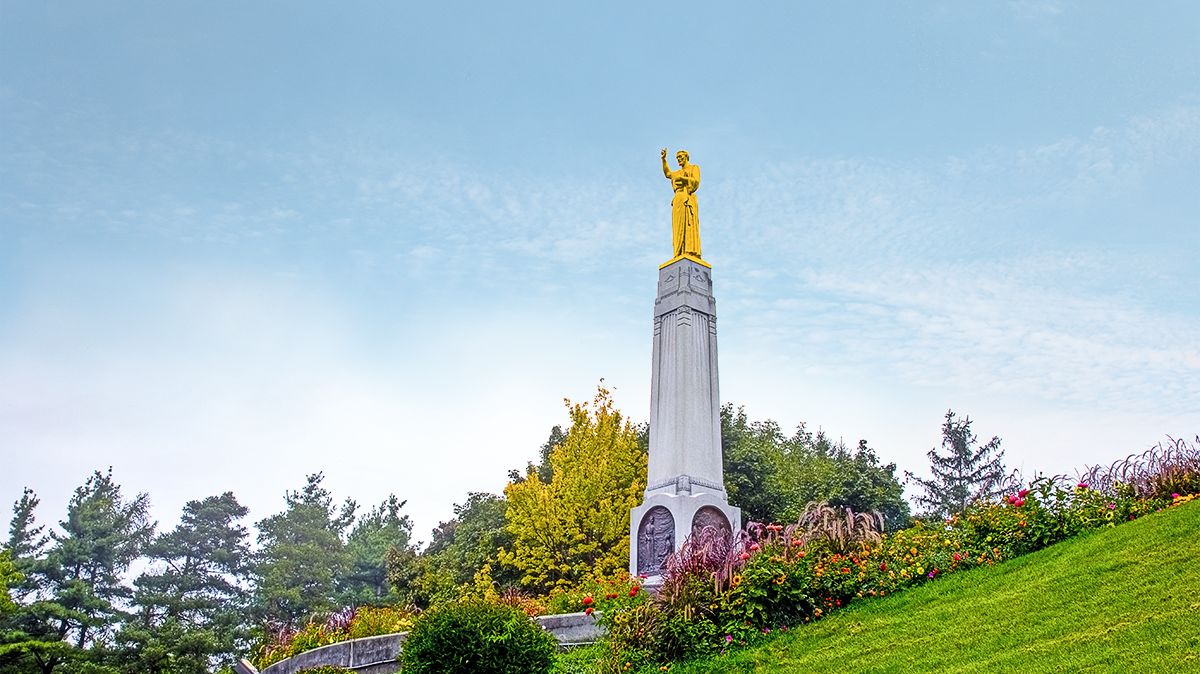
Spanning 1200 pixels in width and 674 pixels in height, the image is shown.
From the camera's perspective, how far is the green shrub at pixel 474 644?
891cm

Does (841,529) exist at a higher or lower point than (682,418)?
lower

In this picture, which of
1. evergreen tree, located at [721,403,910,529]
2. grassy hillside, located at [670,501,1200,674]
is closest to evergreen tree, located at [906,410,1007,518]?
evergreen tree, located at [721,403,910,529]

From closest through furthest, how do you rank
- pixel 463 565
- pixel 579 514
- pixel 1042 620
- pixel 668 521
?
pixel 1042 620, pixel 668 521, pixel 579 514, pixel 463 565

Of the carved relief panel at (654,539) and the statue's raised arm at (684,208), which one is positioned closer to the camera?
the carved relief panel at (654,539)

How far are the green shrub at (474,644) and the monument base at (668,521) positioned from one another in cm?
688

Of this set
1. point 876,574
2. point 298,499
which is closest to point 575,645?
point 876,574

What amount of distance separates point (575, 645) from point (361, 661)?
4061 millimetres

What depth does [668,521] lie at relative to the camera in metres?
16.6

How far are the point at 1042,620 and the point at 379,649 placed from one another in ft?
35.0

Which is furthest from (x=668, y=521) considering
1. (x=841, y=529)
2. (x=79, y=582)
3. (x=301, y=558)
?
(x=301, y=558)

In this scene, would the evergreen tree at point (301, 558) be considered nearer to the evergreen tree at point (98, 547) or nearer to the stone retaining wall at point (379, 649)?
the evergreen tree at point (98, 547)

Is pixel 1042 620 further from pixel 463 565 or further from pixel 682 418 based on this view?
pixel 463 565

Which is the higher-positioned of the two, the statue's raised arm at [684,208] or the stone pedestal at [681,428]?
the statue's raised arm at [684,208]

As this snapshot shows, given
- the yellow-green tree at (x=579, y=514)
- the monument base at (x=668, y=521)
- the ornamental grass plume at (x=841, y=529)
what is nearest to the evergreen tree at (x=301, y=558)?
the yellow-green tree at (x=579, y=514)
